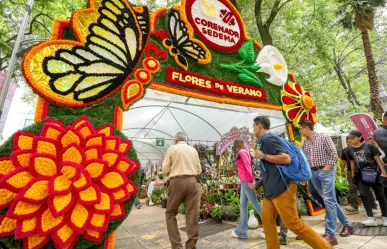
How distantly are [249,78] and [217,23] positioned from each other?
151cm

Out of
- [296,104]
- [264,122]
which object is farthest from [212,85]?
[296,104]

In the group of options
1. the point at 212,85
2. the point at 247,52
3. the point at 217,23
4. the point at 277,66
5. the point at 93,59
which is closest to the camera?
the point at 93,59

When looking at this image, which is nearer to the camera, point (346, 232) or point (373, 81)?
point (346, 232)

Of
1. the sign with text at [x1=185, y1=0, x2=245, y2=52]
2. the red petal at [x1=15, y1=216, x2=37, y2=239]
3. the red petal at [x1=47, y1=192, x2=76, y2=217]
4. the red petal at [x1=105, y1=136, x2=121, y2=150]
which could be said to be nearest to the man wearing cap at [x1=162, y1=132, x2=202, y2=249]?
the red petal at [x1=105, y1=136, x2=121, y2=150]

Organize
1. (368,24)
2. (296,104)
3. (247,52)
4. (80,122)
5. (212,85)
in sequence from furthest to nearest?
1. (368,24)
2. (296,104)
3. (247,52)
4. (212,85)
5. (80,122)

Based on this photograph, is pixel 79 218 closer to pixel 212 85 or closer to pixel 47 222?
pixel 47 222

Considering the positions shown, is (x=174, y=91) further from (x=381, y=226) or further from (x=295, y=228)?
(x=381, y=226)

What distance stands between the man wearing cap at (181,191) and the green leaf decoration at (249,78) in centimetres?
259

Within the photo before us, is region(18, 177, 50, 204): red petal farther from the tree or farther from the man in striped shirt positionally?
the tree

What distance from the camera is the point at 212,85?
4.79 m

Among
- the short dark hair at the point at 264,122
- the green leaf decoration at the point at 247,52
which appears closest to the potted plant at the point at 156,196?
the green leaf decoration at the point at 247,52

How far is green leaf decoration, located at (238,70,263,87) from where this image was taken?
527cm

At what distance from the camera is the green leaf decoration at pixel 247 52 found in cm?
554

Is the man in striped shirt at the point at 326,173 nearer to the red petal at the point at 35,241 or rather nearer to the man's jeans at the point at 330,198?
the man's jeans at the point at 330,198
